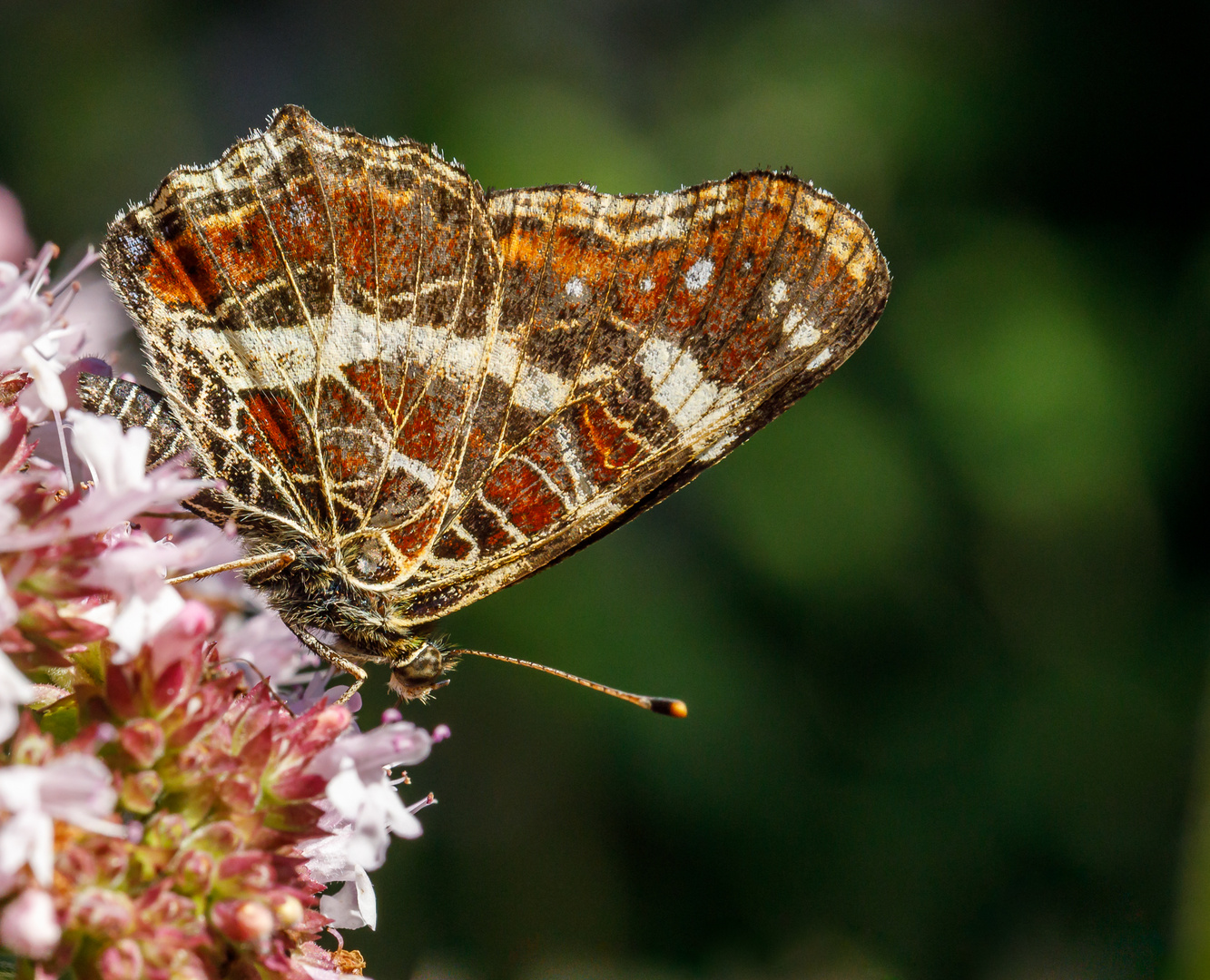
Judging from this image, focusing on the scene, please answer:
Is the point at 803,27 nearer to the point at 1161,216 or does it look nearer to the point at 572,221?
the point at 1161,216

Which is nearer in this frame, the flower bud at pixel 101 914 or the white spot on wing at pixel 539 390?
the flower bud at pixel 101 914

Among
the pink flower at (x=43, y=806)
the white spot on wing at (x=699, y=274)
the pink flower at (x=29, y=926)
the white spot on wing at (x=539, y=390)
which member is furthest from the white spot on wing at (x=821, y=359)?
the pink flower at (x=29, y=926)

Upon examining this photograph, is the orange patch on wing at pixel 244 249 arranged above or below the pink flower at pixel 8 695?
above

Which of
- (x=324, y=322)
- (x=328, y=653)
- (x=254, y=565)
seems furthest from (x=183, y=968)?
(x=324, y=322)

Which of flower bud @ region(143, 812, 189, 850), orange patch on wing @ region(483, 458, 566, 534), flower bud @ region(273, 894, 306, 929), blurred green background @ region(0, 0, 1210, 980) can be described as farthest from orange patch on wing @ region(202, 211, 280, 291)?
blurred green background @ region(0, 0, 1210, 980)

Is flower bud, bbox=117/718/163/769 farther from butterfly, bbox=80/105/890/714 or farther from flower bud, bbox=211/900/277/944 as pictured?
butterfly, bbox=80/105/890/714

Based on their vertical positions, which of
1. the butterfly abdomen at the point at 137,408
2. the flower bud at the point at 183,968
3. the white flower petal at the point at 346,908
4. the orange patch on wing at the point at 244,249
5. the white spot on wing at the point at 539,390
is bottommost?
the flower bud at the point at 183,968

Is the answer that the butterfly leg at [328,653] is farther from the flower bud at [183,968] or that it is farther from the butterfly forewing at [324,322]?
the flower bud at [183,968]

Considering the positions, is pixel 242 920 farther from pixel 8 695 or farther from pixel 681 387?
pixel 681 387
